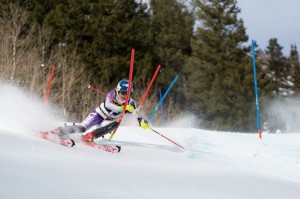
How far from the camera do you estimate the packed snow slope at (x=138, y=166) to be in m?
4.32

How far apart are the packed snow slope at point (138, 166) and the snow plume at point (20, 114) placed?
0.05 ft

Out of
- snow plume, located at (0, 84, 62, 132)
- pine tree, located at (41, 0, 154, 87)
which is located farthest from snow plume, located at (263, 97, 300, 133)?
snow plume, located at (0, 84, 62, 132)

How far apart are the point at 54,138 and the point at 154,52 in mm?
27234

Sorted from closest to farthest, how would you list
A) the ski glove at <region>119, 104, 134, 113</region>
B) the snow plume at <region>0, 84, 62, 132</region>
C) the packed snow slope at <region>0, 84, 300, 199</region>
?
the packed snow slope at <region>0, 84, 300, 199</region>, the ski glove at <region>119, 104, 134, 113</region>, the snow plume at <region>0, 84, 62, 132</region>

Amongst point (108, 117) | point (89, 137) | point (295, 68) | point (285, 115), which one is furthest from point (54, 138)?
point (295, 68)

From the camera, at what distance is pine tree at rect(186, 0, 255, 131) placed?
31516 mm

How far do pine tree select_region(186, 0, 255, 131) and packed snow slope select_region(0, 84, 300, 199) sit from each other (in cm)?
2087

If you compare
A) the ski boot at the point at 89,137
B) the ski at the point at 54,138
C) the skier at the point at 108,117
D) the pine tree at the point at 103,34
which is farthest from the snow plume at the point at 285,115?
the ski at the point at 54,138

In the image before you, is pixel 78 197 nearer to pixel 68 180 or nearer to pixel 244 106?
pixel 68 180

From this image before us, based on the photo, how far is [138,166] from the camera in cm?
620

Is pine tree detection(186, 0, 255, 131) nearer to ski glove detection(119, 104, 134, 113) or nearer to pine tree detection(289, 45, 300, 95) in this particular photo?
pine tree detection(289, 45, 300, 95)

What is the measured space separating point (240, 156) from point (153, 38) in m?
26.7

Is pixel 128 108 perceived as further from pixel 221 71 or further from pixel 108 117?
pixel 221 71

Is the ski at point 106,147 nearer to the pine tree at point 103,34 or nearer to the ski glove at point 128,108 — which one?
the ski glove at point 128,108
